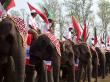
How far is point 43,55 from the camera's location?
39.1 feet

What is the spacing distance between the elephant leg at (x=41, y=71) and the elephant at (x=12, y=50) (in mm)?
2959

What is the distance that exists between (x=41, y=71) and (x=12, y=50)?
143 inches

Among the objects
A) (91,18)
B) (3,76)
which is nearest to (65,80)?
(3,76)

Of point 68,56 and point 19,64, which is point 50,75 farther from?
point 19,64

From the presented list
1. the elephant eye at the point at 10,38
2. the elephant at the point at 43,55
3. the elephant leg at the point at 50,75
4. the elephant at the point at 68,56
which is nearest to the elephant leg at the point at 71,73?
the elephant at the point at 68,56

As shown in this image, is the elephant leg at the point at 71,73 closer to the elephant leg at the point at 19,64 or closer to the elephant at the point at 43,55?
the elephant at the point at 43,55

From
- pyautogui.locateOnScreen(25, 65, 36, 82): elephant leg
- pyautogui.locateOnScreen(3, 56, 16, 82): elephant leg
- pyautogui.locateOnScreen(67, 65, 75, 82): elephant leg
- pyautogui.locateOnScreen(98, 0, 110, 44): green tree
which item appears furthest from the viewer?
pyautogui.locateOnScreen(98, 0, 110, 44): green tree

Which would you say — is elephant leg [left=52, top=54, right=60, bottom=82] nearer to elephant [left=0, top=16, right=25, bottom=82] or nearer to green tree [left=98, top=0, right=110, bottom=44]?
elephant [left=0, top=16, right=25, bottom=82]

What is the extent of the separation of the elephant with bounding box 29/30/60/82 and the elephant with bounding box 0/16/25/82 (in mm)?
3157

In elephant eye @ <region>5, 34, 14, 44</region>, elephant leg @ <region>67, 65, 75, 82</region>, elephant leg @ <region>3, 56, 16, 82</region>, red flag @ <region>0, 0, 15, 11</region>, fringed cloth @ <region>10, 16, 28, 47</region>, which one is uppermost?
red flag @ <region>0, 0, 15, 11</region>

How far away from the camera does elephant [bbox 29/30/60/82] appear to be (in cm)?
1178

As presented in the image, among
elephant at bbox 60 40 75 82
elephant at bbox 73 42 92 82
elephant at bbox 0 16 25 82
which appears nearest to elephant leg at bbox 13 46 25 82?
elephant at bbox 0 16 25 82

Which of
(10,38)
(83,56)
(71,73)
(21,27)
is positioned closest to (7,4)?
(21,27)

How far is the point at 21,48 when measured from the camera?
827cm
